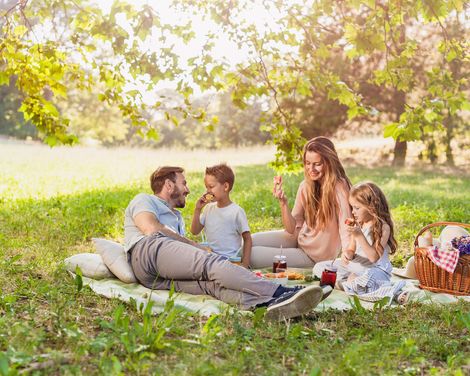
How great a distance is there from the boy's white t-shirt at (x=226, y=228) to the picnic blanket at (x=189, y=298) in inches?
43.4

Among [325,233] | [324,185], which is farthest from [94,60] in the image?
[325,233]

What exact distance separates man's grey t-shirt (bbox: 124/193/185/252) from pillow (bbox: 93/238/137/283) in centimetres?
16

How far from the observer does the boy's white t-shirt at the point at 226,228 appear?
620 centimetres

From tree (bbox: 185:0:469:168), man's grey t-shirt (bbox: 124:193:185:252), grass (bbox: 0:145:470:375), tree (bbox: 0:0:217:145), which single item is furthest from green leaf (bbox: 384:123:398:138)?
tree (bbox: 0:0:217:145)

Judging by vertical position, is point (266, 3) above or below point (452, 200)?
above

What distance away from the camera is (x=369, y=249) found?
17.6ft

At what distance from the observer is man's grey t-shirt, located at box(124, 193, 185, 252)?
5.44 m

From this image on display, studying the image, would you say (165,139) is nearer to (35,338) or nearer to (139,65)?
(139,65)

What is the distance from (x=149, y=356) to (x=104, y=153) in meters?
23.3

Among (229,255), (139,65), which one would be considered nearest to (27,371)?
(229,255)

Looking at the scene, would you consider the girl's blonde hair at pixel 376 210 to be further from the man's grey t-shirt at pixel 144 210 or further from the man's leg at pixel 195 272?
the man's grey t-shirt at pixel 144 210

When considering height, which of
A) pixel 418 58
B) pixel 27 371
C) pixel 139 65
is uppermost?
pixel 418 58

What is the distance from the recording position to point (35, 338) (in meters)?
3.62

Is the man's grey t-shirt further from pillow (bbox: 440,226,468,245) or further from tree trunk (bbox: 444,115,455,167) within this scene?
tree trunk (bbox: 444,115,455,167)
